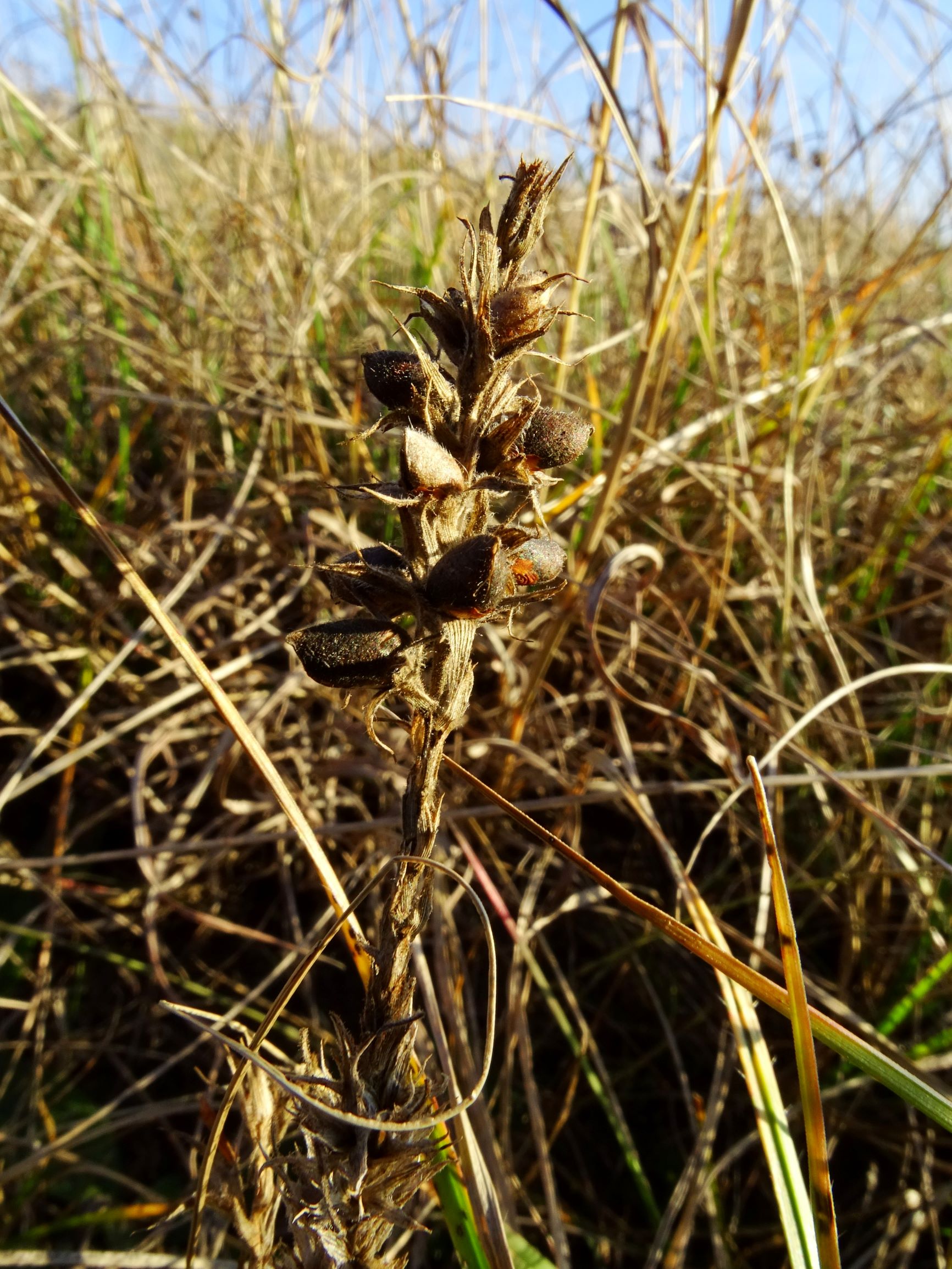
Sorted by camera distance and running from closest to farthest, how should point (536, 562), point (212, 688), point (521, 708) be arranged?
1. point (536, 562)
2. point (212, 688)
3. point (521, 708)

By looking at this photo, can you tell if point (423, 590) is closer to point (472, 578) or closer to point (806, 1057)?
point (472, 578)

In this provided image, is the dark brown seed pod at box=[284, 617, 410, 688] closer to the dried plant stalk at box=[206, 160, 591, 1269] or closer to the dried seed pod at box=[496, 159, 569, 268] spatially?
the dried plant stalk at box=[206, 160, 591, 1269]

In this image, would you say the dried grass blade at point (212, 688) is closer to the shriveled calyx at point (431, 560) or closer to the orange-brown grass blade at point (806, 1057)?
the shriveled calyx at point (431, 560)

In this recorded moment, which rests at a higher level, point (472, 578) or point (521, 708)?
point (472, 578)

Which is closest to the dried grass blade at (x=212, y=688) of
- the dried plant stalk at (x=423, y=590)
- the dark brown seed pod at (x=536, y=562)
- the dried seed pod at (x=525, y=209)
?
the dried plant stalk at (x=423, y=590)

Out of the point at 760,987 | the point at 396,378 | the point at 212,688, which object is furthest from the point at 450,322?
the point at 760,987

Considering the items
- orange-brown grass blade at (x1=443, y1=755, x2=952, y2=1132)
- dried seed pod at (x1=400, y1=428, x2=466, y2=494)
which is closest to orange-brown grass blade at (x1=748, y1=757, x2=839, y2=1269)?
orange-brown grass blade at (x1=443, y1=755, x2=952, y2=1132)

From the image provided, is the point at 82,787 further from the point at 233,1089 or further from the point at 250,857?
the point at 233,1089
